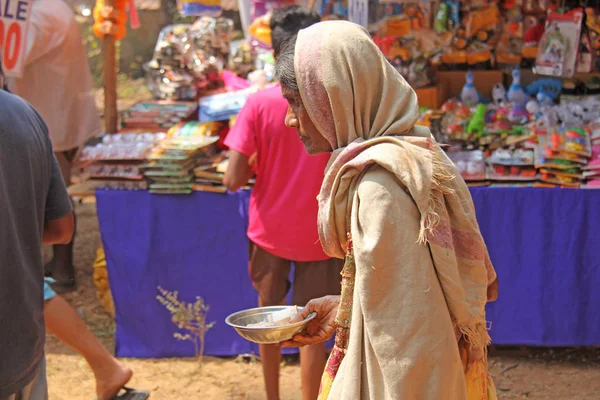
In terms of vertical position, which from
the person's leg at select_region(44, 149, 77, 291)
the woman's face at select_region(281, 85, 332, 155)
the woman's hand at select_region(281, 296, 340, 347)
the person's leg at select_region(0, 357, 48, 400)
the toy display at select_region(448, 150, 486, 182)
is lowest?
the person's leg at select_region(44, 149, 77, 291)

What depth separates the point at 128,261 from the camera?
429 centimetres

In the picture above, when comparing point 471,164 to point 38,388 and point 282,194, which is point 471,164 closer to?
point 282,194

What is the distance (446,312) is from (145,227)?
9.19 feet

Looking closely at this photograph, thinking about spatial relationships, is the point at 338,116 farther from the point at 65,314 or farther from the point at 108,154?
the point at 108,154

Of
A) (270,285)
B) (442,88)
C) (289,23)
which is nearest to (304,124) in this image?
(289,23)

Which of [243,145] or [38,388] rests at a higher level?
[243,145]

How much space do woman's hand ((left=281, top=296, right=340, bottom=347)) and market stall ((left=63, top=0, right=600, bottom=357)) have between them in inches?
79.0

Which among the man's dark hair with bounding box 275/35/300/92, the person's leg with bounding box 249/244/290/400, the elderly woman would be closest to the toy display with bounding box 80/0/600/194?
the person's leg with bounding box 249/244/290/400

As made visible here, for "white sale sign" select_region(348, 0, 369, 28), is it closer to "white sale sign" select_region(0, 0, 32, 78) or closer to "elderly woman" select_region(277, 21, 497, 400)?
"white sale sign" select_region(0, 0, 32, 78)

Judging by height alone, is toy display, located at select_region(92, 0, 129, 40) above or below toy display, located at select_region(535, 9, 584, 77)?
above

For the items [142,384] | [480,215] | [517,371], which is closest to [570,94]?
[480,215]

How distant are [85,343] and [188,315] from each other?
3.19ft

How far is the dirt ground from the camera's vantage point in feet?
13.2

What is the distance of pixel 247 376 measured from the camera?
4223 millimetres
